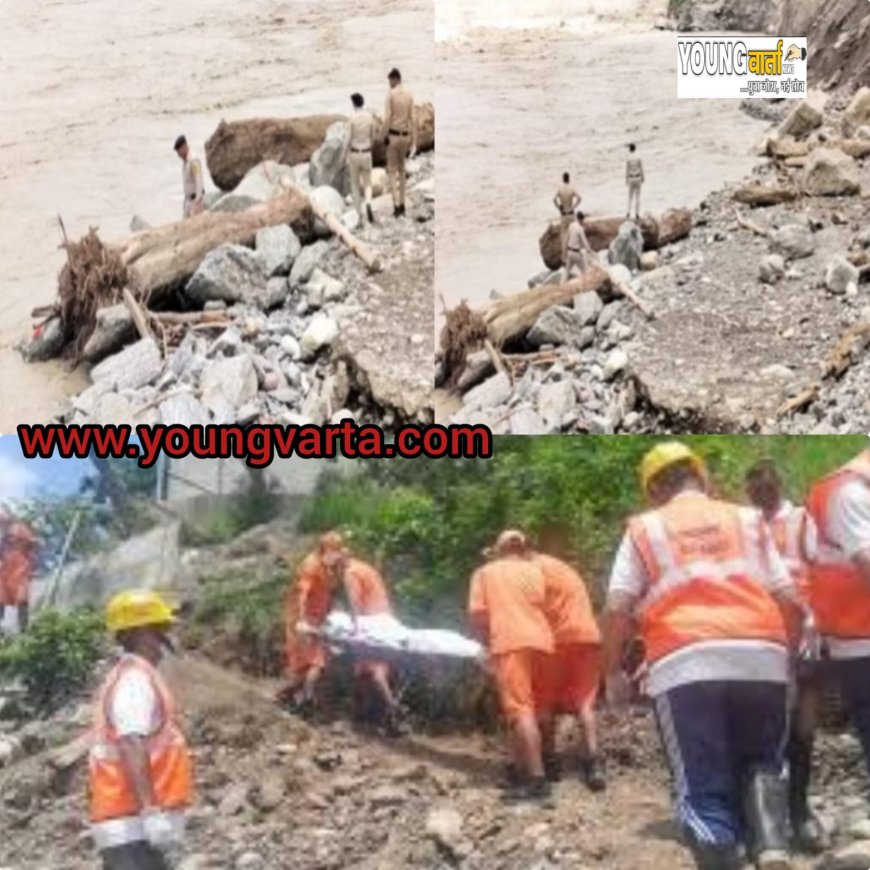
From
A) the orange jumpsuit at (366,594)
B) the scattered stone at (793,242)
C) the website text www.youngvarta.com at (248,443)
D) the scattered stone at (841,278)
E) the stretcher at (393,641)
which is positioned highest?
the scattered stone at (793,242)

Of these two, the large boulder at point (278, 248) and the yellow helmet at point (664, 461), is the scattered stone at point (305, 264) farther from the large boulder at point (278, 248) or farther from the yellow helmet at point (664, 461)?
the yellow helmet at point (664, 461)

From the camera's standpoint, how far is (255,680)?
6.19m

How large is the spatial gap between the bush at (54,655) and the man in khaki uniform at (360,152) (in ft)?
5.25

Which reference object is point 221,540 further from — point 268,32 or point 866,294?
point 866,294

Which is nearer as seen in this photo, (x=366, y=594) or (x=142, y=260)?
(x=366, y=594)

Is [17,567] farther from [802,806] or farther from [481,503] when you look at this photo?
[802,806]

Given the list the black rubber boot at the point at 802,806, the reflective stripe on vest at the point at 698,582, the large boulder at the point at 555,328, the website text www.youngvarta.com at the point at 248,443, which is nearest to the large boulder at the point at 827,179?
the large boulder at the point at 555,328

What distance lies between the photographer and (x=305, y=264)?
6844 mm

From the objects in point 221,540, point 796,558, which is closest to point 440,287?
point 221,540

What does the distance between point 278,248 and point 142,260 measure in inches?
16.1

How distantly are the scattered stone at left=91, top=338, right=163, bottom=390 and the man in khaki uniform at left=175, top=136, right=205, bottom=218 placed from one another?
518mm

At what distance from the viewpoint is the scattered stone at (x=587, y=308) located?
22.7ft

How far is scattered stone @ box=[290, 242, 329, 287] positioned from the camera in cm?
684

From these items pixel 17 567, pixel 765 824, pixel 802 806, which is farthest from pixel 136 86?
pixel 765 824
